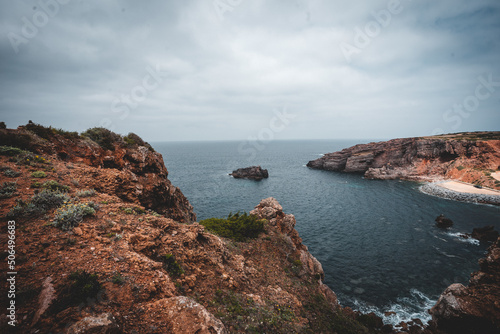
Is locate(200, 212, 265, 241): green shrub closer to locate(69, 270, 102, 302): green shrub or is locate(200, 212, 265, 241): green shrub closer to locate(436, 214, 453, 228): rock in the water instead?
locate(69, 270, 102, 302): green shrub

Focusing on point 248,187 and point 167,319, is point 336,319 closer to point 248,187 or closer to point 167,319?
point 167,319

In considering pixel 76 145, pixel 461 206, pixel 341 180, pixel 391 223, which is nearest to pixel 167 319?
pixel 76 145

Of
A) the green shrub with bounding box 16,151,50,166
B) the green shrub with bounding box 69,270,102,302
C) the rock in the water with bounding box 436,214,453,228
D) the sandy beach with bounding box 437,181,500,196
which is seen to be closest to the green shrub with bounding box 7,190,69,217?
the green shrub with bounding box 16,151,50,166

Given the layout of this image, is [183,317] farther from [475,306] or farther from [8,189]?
[475,306]

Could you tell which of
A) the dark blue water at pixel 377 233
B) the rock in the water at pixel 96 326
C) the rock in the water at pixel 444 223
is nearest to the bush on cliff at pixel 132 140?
the rock in the water at pixel 96 326

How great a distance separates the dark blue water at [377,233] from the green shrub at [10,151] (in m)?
32.1

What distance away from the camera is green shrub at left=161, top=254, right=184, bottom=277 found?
9.55m

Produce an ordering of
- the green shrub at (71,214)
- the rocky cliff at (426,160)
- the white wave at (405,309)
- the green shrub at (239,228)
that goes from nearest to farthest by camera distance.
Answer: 1. the green shrub at (71,214)
2. the green shrub at (239,228)
3. the white wave at (405,309)
4. the rocky cliff at (426,160)

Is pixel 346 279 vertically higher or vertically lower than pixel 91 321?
lower

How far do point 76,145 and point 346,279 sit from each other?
112 feet

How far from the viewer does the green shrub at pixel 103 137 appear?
58.7 feet

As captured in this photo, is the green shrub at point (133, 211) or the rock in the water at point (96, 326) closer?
the rock in the water at point (96, 326)

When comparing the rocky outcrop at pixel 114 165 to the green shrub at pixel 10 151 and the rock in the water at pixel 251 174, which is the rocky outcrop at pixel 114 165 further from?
the rock in the water at pixel 251 174

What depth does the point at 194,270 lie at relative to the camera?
413 inches
